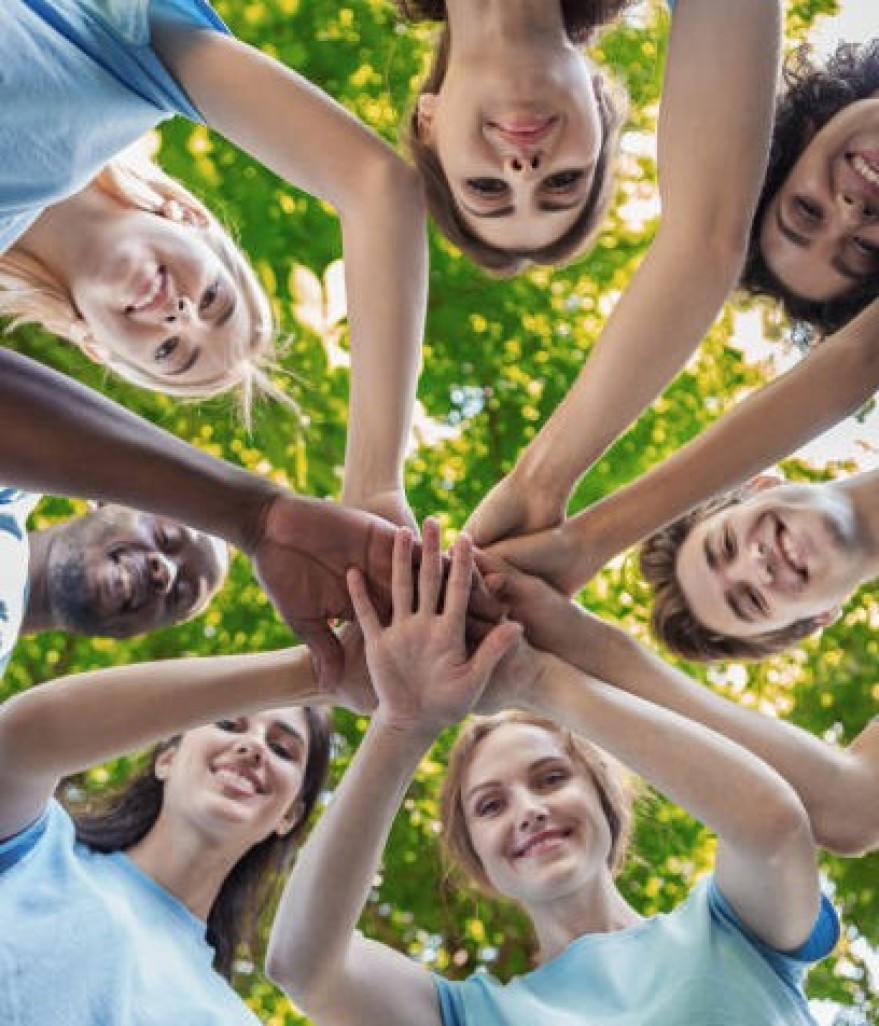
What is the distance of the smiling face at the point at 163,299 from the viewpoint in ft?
8.94

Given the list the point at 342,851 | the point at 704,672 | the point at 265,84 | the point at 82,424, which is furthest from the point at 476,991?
the point at 704,672

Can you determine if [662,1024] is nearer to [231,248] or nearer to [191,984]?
[191,984]

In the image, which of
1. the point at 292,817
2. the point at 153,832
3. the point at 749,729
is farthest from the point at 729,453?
the point at 153,832

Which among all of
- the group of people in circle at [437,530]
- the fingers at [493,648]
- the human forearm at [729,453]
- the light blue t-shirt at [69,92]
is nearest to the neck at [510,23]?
the group of people in circle at [437,530]

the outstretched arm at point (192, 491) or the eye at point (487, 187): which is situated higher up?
the eye at point (487, 187)

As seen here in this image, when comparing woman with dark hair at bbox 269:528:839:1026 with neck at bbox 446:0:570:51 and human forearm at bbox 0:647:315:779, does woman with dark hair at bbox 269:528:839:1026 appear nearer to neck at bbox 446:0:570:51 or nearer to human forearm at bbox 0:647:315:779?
human forearm at bbox 0:647:315:779

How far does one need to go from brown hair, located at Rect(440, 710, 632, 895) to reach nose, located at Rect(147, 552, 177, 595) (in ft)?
2.53

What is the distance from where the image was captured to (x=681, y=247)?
2225 millimetres

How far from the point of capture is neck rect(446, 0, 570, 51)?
219 cm

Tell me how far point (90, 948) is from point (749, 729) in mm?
1206

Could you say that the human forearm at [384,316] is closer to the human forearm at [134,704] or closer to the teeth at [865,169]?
the human forearm at [134,704]

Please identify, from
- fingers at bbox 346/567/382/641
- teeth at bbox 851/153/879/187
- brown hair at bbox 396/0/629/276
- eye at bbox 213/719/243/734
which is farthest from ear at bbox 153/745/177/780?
teeth at bbox 851/153/879/187

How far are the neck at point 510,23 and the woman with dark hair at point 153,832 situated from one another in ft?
3.39

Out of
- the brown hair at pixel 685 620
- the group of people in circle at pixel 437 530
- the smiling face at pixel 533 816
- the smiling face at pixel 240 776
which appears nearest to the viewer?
the group of people in circle at pixel 437 530
